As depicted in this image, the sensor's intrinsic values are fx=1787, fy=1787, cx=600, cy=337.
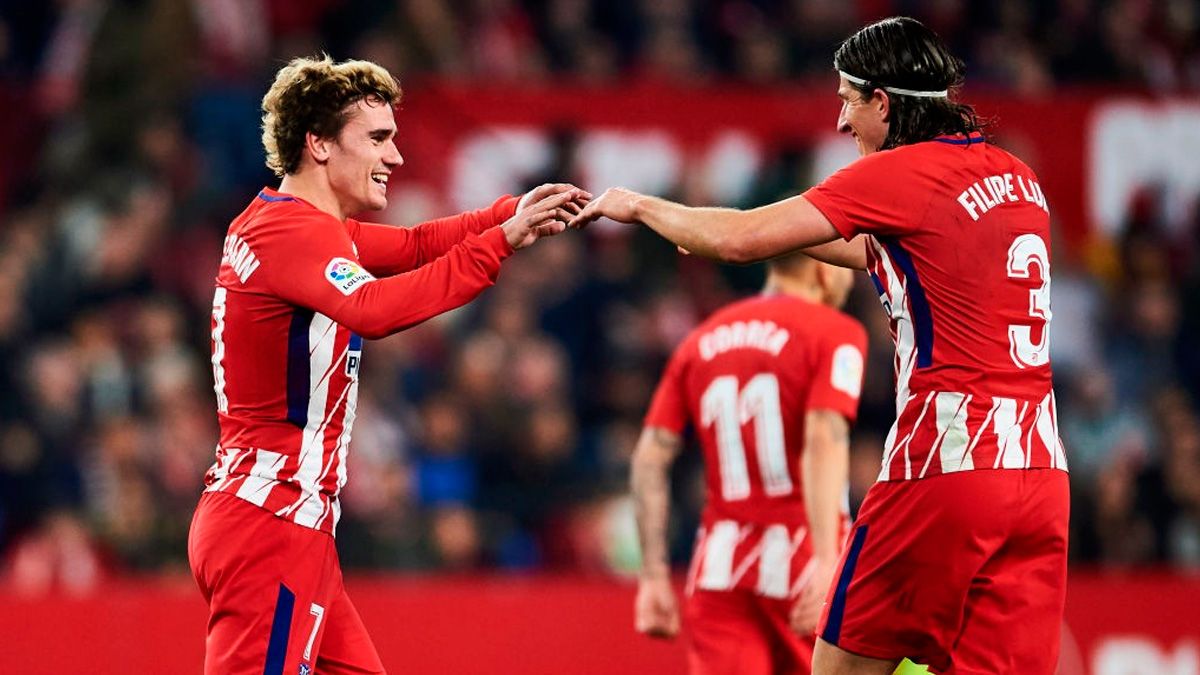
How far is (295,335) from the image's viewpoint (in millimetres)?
5141

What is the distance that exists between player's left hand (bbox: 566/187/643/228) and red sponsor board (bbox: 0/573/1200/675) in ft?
13.1

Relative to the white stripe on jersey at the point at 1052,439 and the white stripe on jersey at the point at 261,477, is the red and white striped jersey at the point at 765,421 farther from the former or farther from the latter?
the white stripe on jersey at the point at 261,477

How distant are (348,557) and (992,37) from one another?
7155mm

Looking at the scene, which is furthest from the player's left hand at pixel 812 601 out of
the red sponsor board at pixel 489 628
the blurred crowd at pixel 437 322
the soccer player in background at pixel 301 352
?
the blurred crowd at pixel 437 322

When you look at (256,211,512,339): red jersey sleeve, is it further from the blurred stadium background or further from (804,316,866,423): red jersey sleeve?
the blurred stadium background

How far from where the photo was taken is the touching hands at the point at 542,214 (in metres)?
5.38

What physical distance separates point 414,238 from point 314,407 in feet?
2.94

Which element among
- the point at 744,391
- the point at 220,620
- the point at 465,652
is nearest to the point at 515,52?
the point at 465,652

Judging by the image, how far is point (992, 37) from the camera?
14047 millimetres

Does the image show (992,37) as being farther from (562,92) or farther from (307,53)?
(307,53)

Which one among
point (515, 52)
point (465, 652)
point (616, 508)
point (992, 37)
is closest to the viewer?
point (465, 652)

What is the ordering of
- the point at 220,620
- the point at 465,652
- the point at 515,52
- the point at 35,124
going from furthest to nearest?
the point at 515,52 → the point at 35,124 → the point at 465,652 → the point at 220,620

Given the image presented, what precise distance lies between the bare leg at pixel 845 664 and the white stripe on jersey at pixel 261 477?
1.64m

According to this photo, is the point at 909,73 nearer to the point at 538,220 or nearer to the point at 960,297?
the point at 960,297
